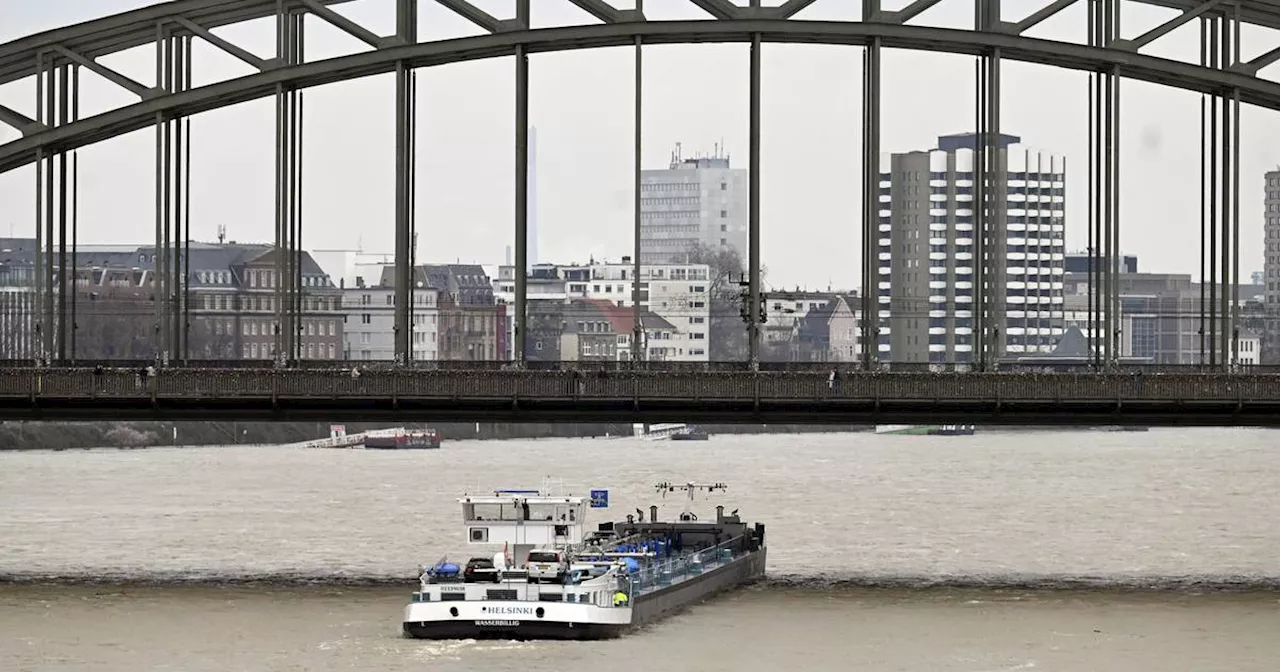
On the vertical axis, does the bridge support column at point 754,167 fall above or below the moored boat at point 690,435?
above

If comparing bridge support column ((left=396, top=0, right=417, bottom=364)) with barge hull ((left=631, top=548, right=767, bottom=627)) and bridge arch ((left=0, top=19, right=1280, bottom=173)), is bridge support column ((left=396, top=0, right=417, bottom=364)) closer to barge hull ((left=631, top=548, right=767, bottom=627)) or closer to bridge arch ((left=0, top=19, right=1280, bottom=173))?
bridge arch ((left=0, top=19, right=1280, bottom=173))

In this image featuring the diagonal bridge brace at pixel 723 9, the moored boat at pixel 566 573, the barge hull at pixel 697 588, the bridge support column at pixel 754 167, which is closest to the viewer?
the moored boat at pixel 566 573

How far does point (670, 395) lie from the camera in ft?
180

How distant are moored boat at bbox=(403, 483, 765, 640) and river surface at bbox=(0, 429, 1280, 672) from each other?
0.71 m

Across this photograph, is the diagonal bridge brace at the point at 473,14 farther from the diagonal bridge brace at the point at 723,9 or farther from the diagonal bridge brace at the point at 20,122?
the diagonal bridge brace at the point at 20,122

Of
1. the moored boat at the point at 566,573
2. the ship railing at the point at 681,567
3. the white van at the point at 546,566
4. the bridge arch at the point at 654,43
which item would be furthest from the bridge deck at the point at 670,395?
the bridge arch at the point at 654,43

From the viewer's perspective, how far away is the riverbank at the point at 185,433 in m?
134

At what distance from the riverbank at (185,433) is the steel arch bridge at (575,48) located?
57.9m

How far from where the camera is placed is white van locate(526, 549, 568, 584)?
47.0 metres

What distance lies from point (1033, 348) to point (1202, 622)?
4752 inches

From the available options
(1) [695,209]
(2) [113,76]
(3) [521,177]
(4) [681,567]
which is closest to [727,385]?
(4) [681,567]

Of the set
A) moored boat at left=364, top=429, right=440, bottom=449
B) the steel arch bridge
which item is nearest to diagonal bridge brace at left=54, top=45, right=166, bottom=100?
the steel arch bridge

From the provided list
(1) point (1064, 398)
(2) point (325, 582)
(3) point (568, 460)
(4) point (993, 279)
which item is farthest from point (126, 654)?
(3) point (568, 460)

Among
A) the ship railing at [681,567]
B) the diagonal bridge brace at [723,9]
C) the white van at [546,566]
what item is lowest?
the ship railing at [681,567]
